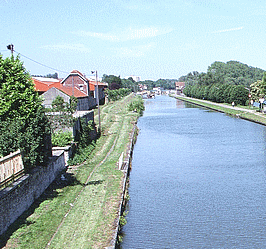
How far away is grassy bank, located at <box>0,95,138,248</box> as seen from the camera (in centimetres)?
1229

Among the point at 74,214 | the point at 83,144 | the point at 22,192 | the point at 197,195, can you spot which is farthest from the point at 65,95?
the point at 74,214

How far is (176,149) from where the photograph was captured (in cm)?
3316

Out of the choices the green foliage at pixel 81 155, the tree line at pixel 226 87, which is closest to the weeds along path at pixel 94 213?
the green foliage at pixel 81 155

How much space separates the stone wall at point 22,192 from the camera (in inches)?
501

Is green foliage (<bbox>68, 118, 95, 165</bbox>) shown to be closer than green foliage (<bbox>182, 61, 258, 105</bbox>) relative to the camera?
Yes

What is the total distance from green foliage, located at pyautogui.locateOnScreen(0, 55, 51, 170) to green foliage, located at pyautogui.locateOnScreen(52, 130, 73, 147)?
5.18 m

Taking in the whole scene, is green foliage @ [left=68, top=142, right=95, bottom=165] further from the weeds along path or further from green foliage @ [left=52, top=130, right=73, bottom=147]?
the weeds along path

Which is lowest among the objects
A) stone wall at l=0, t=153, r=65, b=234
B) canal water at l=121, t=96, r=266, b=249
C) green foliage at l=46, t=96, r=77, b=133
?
canal water at l=121, t=96, r=266, b=249

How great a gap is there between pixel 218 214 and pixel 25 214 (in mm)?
8524

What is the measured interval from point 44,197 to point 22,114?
168 inches

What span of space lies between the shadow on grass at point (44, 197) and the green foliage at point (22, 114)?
157 centimetres

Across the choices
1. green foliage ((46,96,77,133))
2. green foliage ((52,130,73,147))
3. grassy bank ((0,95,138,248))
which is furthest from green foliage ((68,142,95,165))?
green foliage ((46,96,77,133))

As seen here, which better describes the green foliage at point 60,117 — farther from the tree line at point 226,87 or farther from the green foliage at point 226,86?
the tree line at point 226,87

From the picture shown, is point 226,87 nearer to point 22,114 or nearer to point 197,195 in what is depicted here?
point 197,195
